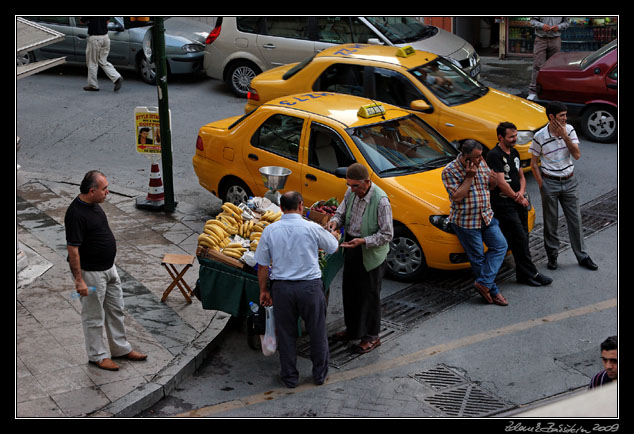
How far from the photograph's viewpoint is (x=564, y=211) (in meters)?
9.15

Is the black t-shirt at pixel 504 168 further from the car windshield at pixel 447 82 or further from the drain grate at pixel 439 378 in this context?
the car windshield at pixel 447 82

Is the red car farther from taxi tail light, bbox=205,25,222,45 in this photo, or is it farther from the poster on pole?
the poster on pole

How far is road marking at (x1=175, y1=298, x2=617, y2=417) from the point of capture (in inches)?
267

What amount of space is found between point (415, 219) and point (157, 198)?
3980 millimetres

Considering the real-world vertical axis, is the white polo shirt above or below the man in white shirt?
above

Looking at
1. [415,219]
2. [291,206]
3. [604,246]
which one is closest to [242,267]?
[291,206]

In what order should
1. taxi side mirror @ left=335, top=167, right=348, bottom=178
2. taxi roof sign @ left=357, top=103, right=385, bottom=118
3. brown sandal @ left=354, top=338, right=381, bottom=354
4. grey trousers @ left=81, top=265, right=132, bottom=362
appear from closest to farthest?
grey trousers @ left=81, top=265, right=132, bottom=362, brown sandal @ left=354, top=338, right=381, bottom=354, taxi side mirror @ left=335, top=167, right=348, bottom=178, taxi roof sign @ left=357, top=103, right=385, bottom=118

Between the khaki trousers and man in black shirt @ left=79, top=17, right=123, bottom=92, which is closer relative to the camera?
man in black shirt @ left=79, top=17, right=123, bottom=92

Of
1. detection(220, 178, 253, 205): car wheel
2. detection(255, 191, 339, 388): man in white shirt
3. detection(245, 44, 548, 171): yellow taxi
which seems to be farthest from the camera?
detection(245, 44, 548, 171): yellow taxi

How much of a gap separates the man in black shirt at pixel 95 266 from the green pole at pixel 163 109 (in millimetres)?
3884

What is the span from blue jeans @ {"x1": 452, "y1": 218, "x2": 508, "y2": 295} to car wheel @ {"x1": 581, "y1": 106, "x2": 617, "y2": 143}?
19.3 feet

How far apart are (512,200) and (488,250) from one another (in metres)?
0.57

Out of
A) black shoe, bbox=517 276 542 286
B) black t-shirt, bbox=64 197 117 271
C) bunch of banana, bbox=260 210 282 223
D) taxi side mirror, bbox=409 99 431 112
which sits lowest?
black shoe, bbox=517 276 542 286

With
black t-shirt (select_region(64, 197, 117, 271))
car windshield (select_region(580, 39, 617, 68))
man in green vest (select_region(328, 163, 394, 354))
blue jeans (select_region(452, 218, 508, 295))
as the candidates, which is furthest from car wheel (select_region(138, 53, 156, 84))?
black t-shirt (select_region(64, 197, 117, 271))
